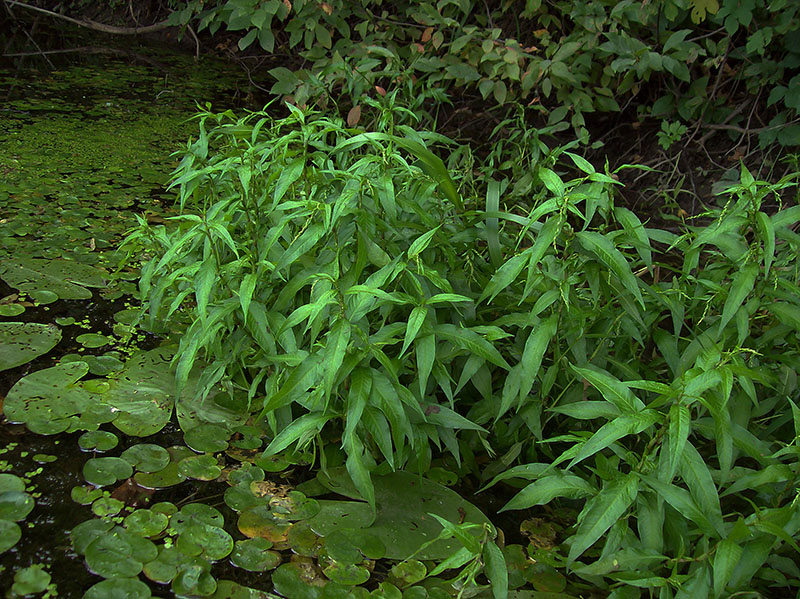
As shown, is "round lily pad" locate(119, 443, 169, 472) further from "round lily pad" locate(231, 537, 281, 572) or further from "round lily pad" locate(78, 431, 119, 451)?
"round lily pad" locate(231, 537, 281, 572)

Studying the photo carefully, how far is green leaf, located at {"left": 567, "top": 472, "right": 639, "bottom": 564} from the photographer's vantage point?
1210 millimetres

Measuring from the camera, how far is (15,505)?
1.40m

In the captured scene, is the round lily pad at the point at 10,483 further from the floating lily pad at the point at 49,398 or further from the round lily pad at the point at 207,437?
the round lily pad at the point at 207,437

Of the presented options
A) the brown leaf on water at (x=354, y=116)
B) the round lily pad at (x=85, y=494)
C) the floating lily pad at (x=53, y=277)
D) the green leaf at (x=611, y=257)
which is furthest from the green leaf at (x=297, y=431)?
the brown leaf on water at (x=354, y=116)

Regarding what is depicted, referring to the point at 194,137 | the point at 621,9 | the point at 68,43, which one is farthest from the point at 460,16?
the point at 68,43

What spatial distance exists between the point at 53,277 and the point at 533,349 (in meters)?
1.56

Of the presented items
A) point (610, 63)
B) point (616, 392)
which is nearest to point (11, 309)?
point (616, 392)

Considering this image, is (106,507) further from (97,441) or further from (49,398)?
(49,398)

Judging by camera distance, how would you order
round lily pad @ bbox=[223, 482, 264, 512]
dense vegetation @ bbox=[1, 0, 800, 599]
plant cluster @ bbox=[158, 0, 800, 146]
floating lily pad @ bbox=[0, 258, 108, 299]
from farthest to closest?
plant cluster @ bbox=[158, 0, 800, 146], floating lily pad @ bbox=[0, 258, 108, 299], round lily pad @ bbox=[223, 482, 264, 512], dense vegetation @ bbox=[1, 0, 800, 599]

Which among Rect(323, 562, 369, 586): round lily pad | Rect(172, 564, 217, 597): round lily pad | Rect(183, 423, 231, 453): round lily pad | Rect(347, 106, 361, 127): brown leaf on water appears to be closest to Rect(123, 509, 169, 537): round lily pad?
Rect(172, 564, 217, 597): round lily pad

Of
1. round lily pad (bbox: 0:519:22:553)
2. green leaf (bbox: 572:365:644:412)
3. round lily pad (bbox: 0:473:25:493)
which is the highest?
green leaf (bbox: 572:365:644:412)

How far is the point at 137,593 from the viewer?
4.04ft

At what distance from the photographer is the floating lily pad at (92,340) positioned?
1941 millimetres

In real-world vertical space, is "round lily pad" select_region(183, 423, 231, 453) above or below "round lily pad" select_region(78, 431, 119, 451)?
above
